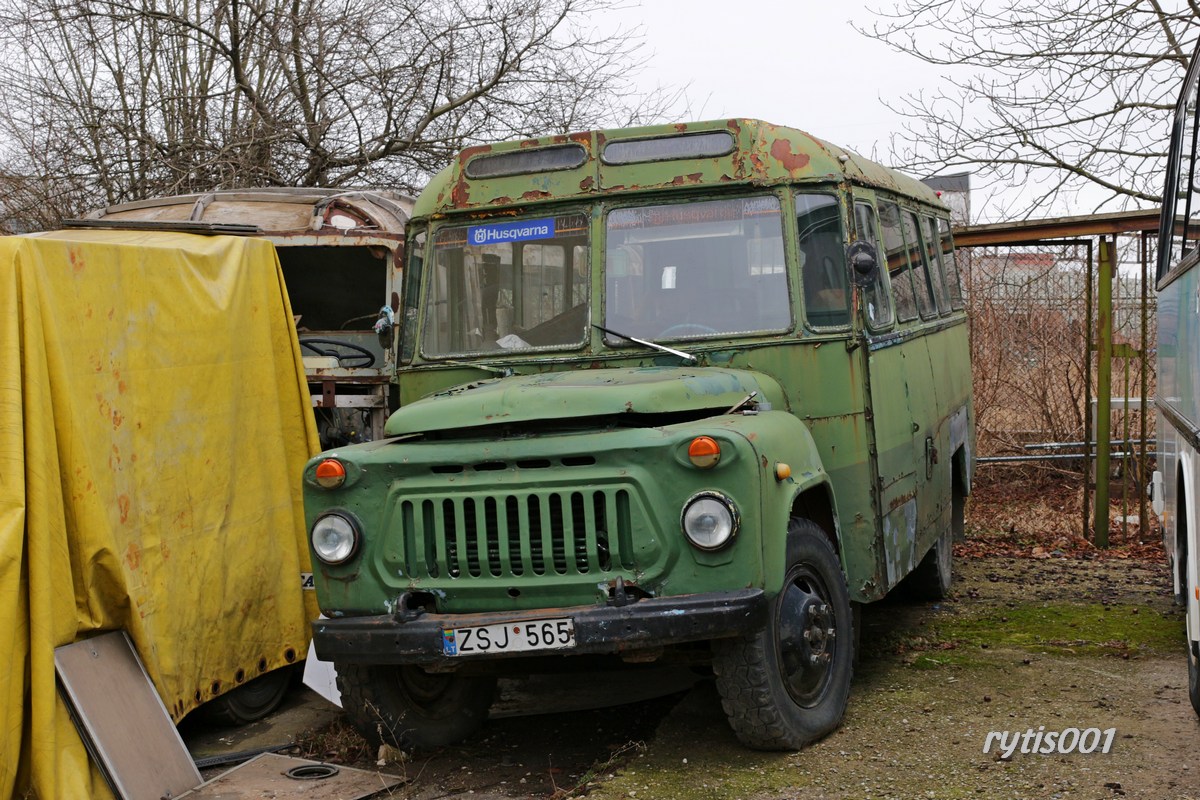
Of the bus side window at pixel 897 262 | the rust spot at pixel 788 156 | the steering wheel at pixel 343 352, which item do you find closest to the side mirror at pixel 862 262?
the rust spot at pixel 788 156

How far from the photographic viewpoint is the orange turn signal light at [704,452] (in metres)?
4.72

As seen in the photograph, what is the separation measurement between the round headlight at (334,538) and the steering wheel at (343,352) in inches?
111

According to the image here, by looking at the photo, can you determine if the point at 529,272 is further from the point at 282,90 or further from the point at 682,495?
the point at 282,90

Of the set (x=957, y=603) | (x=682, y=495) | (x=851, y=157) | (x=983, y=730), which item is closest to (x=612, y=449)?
(x=682, y=495)

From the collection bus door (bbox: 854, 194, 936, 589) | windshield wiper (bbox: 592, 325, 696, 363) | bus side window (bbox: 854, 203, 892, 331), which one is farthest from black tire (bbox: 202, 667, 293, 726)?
bus side window (bbox: 854, 203, 892, 331)

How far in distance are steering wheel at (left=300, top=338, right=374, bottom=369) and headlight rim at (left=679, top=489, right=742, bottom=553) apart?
3.59 meters

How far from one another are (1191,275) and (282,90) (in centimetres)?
1074

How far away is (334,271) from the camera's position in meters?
8.73

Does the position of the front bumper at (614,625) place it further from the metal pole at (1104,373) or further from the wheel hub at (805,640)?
the metal pole at (1104,373)

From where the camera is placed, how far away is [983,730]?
5.40 meters

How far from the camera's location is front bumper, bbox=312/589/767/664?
4.68 m

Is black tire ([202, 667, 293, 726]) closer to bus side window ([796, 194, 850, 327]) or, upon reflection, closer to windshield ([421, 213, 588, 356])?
windshield ([421, 213, 588, 356])

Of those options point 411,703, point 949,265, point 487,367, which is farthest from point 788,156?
point 949,265

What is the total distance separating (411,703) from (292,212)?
14.8 feet
